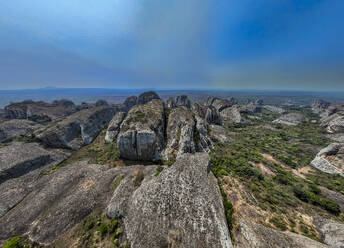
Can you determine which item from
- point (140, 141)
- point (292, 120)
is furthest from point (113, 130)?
point (292, 120)

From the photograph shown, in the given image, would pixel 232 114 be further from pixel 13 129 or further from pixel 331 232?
pixel 13 129

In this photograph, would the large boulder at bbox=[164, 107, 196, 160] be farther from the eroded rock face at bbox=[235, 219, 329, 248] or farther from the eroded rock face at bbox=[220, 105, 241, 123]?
the eroded rock face at bbox=[220, 105, 241, 123]

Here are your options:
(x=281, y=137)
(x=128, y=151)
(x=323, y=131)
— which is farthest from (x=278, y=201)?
(x=323, y=131)

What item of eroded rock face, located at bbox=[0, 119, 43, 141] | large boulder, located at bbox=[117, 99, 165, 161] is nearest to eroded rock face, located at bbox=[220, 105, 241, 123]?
large boulder, located at bbox=[117, 99, 165, 161]

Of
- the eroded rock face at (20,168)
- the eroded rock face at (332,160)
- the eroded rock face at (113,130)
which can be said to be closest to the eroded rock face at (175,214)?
the eroded rock face at (20,168)

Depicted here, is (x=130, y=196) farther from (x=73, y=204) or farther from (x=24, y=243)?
(x=24, y=243)

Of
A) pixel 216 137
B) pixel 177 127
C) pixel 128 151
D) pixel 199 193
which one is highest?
pixel 177 127

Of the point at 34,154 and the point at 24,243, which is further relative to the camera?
the point at 34,154
